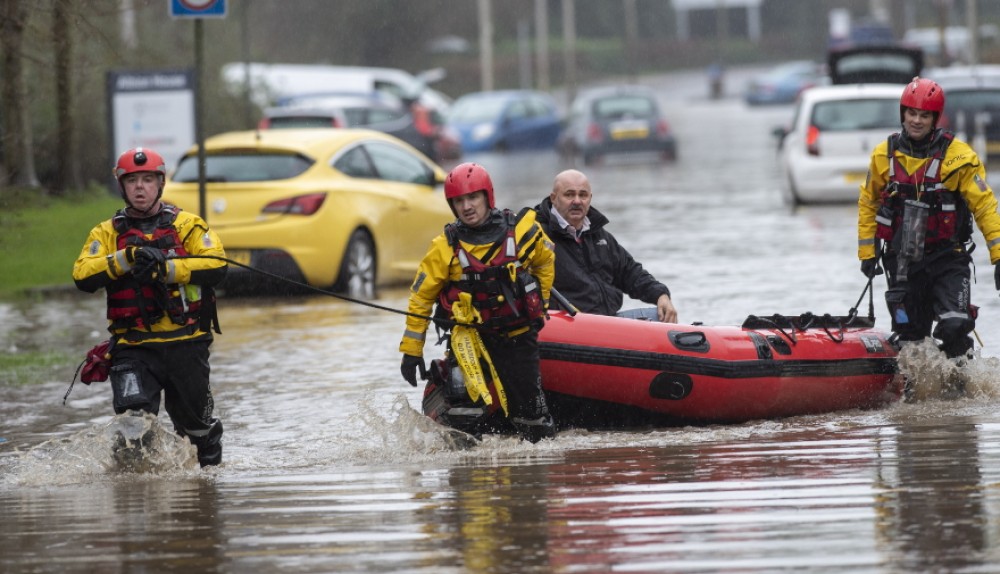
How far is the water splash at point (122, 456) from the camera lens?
7859mm

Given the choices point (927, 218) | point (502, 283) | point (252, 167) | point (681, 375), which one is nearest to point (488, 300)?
point (502, 283)

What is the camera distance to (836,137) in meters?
21.9

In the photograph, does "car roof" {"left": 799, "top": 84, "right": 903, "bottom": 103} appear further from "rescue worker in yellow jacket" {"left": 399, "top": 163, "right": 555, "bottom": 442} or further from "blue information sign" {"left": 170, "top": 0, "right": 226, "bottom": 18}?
"rescue worker in yellow jacket" {"left": 399, "top": 163, "right": 555, "bottom": 442}

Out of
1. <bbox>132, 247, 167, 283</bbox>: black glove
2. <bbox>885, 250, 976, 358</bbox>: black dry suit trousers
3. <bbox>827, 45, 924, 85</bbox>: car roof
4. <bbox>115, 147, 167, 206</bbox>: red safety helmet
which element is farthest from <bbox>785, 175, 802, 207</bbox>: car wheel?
<bbox>132, 247, 167, 283</bbox>: black glove

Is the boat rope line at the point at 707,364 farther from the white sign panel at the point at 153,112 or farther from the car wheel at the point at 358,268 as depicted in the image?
the white sign panel at the point at 153,112

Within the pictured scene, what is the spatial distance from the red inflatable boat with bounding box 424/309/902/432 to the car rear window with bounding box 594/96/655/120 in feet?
89.1

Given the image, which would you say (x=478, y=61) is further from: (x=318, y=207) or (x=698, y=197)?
(x=318, y=207)

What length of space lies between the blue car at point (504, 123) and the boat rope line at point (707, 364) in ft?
103

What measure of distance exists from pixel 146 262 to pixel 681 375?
108 inches

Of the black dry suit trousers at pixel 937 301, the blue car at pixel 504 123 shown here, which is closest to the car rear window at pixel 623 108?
the blue car at pixel 504 123

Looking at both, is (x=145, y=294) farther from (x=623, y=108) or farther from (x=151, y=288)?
(x=623, y=108)

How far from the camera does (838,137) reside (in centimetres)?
2191

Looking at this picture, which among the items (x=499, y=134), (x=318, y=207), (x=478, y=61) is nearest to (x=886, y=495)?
(x=318, y=207)

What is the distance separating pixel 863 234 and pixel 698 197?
1637 centimetres
